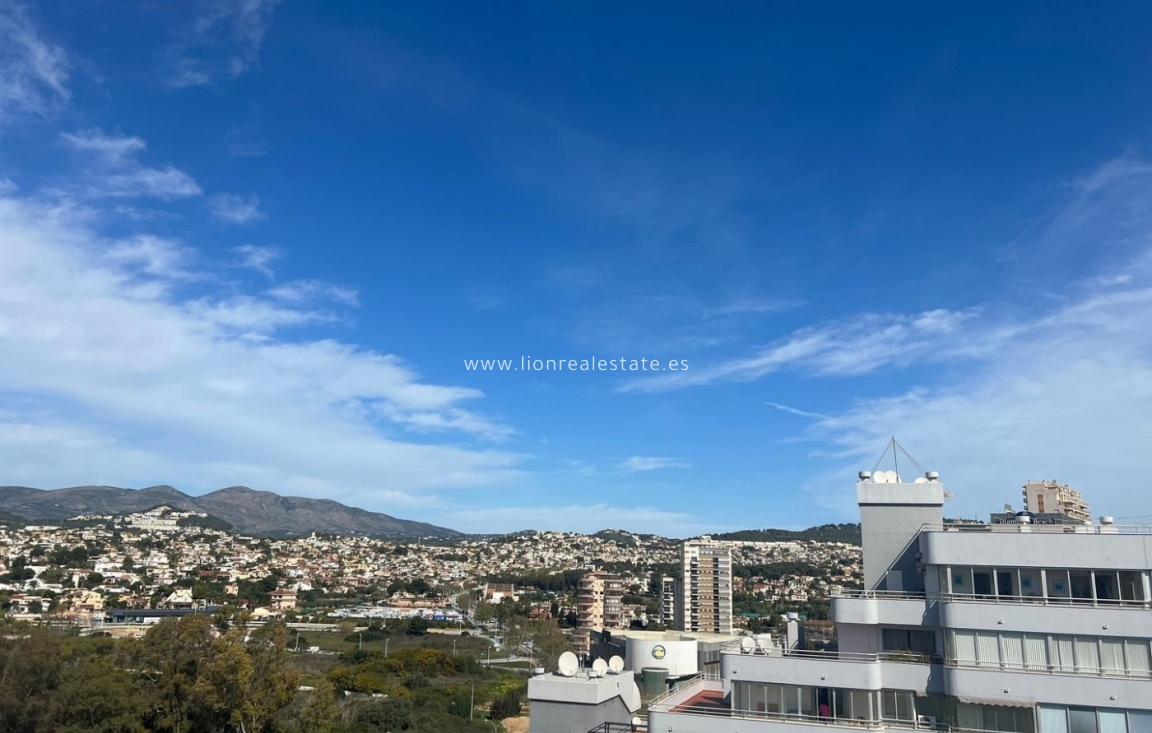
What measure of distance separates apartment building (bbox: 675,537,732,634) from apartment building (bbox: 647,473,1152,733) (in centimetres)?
9819

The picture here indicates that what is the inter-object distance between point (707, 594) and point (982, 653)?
3989 inches

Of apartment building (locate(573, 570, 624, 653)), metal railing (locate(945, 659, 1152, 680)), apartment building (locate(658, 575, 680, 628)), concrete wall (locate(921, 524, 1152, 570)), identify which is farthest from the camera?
Answer: apartment building (locate(658, 575, 680, 628))

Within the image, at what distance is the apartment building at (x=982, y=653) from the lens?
53.4ft

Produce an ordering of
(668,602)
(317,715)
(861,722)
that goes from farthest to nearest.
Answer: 1. (668,602)
2. (317,715)
3. (861,722)

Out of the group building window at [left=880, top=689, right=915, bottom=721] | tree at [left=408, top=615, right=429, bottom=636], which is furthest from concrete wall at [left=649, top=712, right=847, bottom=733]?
tree at [left=408, top=615, right=429, bottom=636]

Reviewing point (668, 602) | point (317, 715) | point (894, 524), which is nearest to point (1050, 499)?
point (894, 524)

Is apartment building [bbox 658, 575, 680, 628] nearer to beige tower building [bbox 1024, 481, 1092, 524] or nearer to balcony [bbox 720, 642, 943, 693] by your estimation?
beige tower building [bbox 1024, 481, 1092, 524]

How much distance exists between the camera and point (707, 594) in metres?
114

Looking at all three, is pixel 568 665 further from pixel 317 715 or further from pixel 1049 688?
pixel 317 715

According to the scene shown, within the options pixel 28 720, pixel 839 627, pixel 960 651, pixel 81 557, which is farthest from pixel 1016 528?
pixel 81 557

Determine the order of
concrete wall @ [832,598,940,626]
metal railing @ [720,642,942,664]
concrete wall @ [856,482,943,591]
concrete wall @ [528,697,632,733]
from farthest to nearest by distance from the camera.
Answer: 1. concrete wall @ [856,482,943,591]
2. concrete wall @ [528,697,632,733]
3. concrete wall @ [832,598,940,626]
4. metal railing @ [720,642,942,664]

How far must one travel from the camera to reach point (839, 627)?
19.7 meters

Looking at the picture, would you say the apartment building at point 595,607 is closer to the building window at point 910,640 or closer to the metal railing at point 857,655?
the metal railing at point 857,655

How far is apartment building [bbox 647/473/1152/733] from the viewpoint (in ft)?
53.4
